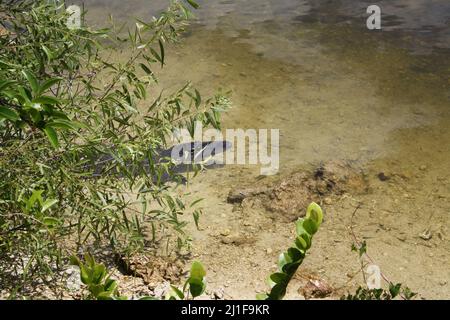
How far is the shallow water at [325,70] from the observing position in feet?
25.2

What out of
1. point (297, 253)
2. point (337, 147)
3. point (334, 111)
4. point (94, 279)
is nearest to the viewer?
point (297, 253)

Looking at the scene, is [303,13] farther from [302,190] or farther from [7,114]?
[7,114]

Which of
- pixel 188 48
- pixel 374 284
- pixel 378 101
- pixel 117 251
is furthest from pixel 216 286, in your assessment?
pixel 188 48

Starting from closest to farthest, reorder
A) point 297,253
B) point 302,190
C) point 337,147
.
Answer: point 297,253
point 302,190
point 337,147

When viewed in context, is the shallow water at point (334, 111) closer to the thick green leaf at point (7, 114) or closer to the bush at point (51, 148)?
the bush at point (51, 148)

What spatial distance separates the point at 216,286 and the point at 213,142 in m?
2.84

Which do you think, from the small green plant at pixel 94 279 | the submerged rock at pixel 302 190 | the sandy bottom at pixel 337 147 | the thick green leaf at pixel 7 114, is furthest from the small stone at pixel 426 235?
the thick green leaf at pixel 7 114

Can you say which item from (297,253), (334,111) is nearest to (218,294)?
(297,253)

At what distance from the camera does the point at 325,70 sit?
9.69 metres

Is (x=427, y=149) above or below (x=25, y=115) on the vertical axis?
below

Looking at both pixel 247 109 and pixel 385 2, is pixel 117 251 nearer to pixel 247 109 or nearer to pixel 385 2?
pixel 247 109

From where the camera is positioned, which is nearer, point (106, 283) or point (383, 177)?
point (106, 283)

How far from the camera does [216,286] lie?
5.19 metres

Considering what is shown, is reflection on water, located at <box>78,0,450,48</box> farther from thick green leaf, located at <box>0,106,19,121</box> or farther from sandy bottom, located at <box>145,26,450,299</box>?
thick green leaf, located at <box>0,106,19,121</box>
